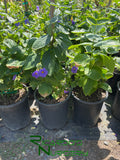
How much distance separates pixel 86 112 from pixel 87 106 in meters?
0.13

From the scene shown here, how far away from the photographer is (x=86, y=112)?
160cm

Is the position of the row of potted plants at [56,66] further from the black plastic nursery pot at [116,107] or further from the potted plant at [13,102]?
the black plastic nursery pot at [116,107]

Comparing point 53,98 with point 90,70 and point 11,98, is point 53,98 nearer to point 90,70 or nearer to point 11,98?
point 11,98

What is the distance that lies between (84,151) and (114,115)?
683 mm

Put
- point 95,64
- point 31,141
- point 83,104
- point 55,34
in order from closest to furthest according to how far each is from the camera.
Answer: point 55,34
point 95,64
point 83,104
point 31,141

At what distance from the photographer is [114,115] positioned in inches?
73.4

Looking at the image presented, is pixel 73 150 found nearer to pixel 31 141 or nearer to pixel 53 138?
pixel 53 138

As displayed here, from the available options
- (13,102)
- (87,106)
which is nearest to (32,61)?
(13,102)

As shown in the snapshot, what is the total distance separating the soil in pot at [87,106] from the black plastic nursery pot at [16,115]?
0.63m

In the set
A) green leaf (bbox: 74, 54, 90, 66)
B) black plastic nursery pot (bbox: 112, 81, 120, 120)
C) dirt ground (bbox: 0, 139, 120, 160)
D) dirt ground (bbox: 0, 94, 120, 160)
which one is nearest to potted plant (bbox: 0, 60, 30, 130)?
dirt ground (bbox: 0, 94, 120, 160)

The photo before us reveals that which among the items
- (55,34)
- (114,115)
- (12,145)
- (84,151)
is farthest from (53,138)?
(55,34)

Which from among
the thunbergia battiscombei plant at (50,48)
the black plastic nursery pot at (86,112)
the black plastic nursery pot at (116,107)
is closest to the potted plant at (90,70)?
the black plastic nursery pot at (86,112)

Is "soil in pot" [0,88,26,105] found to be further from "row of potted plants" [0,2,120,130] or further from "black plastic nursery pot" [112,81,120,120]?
"black plastic nursery pot" [112,81,120,120]

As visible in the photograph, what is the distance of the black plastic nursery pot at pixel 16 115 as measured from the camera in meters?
1.49
